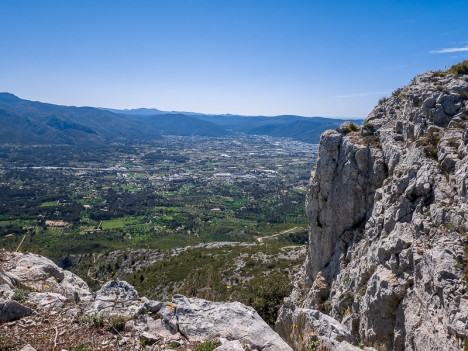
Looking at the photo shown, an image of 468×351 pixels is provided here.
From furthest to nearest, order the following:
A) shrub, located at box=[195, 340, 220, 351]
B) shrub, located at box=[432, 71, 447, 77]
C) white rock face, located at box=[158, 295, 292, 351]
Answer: shrub, located at box=[432, 71, 447, 77] < white rock face, located at box=[158, 295, 292, 351] < shrub, located at box=[195, 340, 220, 351]

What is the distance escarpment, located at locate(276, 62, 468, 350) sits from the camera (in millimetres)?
11086

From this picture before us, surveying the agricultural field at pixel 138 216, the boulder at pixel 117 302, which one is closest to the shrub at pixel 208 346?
the boulder at pixel 117 302

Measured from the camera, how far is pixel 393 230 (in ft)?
52.4

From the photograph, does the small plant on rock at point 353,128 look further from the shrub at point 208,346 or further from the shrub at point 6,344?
the shrub at point 6,344

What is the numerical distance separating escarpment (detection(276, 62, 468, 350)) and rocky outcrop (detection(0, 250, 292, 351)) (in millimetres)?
1618

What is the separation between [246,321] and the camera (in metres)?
8.44

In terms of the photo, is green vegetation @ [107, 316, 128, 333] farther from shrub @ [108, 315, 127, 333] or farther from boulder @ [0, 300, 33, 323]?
boulder @ [0, 300, 33, 323]

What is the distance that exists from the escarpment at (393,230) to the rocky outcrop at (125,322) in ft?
5.31

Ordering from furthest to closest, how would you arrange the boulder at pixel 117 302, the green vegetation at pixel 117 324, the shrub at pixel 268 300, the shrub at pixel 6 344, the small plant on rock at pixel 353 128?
the small plant on rock at pixel 353 128 < the shrub at pixel 268 300 < the boulder at pixel 117 302 < the green vegetation at pixel 117 324 < the shrub at pixel 6 344

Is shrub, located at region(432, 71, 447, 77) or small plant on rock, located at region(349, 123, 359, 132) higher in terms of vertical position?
shrub, located at region(432, 71, 447, 77)

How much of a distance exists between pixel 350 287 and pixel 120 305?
12.7 metres

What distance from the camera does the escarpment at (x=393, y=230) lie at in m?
11.1

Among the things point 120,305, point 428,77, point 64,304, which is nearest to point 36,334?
point 64,304

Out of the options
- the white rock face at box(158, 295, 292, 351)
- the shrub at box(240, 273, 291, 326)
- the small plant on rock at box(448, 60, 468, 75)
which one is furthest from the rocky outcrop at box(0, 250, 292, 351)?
the small plant on rock at box(448, 60, 468, 75)
